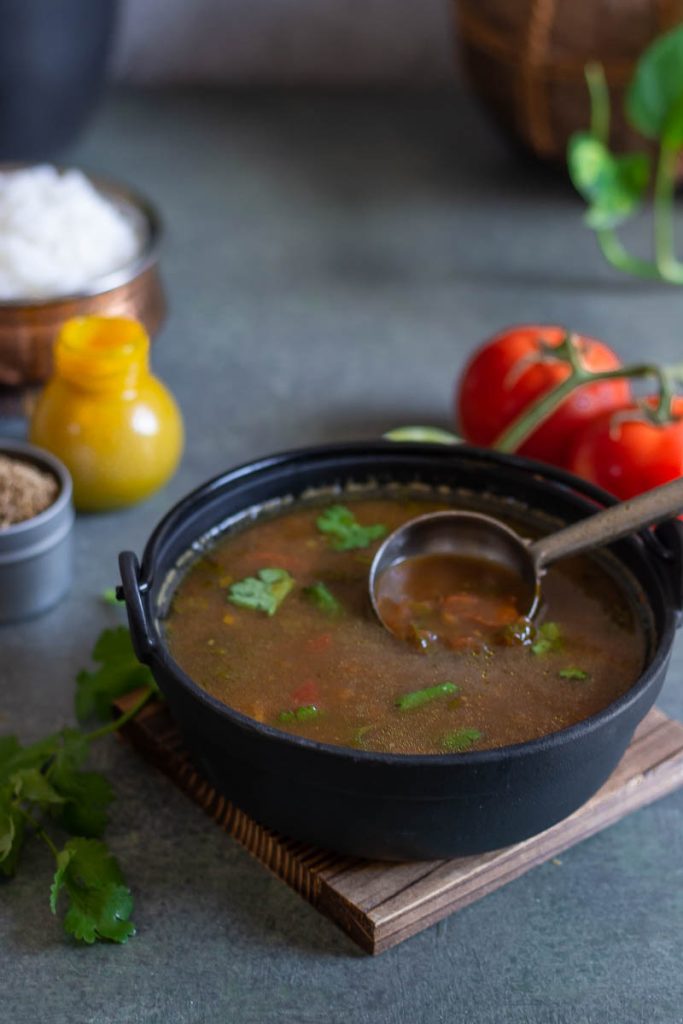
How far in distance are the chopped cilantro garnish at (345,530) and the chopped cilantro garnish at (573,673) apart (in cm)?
27

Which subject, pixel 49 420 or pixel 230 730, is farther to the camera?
pixel 49 420

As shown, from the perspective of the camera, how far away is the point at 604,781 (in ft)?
3.82

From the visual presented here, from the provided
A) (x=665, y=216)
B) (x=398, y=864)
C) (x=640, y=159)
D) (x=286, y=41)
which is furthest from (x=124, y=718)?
(x=286, y=41)

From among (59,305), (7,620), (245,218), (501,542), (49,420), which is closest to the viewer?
(501,542)

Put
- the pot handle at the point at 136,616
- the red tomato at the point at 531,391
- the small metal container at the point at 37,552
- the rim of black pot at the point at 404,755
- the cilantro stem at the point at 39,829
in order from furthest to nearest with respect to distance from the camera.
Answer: the red tomato at the point at 531,391 < the small metal container at the point at 37,552 < the cilantro stem at the point at 39,829 < the pot handle at the point at 136,616 < the rim of black pot at the point at 404,755

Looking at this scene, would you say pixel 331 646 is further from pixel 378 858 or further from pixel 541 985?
pixel 541 985

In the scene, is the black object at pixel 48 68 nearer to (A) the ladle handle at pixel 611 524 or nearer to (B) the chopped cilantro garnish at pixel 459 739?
(A) the ladle handle at pixel 611 524

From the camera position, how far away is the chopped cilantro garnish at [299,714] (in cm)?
112

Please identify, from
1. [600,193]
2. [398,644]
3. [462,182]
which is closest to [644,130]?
[600,193]

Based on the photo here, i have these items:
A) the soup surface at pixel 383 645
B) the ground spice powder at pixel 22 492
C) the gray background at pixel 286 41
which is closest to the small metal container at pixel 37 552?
the ground spice powder at pixel 22 492

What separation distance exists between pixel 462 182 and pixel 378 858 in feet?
6.28

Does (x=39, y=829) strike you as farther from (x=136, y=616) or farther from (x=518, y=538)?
(x=518, y=538)

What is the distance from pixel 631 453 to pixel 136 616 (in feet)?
2.41

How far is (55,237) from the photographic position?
1.94m
